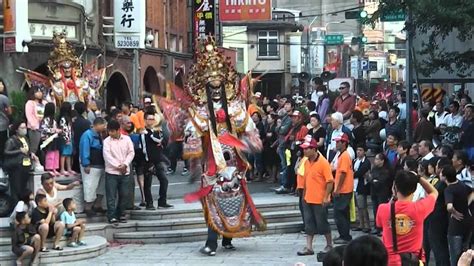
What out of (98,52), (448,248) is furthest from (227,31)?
(448,248)

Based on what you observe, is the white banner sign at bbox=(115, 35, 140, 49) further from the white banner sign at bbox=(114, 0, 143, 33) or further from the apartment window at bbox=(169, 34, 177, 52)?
the apartment window at bbox=(169, 34, 177, 52)

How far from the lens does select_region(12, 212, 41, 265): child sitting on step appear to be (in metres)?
11.7

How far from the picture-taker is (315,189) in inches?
482

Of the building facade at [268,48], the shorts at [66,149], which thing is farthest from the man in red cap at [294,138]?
the building facade at [268,48]

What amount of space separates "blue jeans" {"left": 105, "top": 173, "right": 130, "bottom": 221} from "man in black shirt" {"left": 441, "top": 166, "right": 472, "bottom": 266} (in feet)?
17.8

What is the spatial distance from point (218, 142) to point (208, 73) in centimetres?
104

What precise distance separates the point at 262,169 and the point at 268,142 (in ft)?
2.64

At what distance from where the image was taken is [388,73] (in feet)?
263

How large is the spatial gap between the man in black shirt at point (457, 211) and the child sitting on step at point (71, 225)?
5265mm

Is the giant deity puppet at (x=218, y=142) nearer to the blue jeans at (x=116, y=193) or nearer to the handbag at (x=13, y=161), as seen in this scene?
the blue jeans at (x=116, y=193)

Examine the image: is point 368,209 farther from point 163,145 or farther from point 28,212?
point 28,212

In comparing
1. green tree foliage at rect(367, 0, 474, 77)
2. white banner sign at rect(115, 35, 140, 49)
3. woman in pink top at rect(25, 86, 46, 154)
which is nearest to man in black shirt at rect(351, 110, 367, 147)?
green tree foliage at rect(367, 0, 474, 77)

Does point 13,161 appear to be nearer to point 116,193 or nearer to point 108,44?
point 116,193

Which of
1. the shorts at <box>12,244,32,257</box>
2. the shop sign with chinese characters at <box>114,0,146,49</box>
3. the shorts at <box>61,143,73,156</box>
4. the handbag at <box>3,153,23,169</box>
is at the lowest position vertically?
the shorts at <box>12,244,32,257</box>
